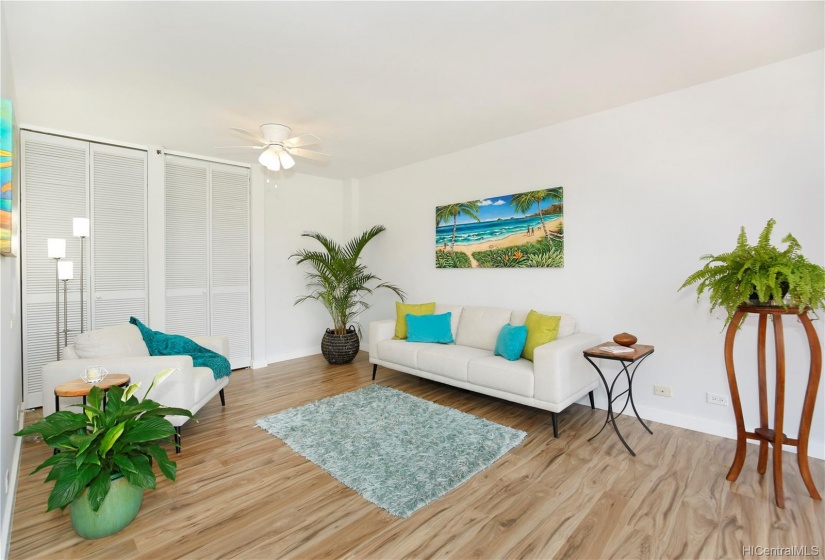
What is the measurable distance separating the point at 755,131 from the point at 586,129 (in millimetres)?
1179

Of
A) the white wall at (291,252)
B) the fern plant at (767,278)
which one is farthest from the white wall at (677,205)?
the white wall at (291,252)

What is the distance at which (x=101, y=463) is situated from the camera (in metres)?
1.87

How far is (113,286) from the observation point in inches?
161

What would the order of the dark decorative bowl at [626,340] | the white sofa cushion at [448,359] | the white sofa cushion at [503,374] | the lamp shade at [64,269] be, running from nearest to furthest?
the dark decorative bowl at [626,340]
the white sofa cushion at [503,374]
the lamp shade at [64,269]
the white sofa cushion at [448,359]

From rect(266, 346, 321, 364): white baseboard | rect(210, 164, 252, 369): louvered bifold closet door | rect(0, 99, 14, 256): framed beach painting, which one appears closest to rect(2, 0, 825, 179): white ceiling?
rect(0, 99, 14, 256): framed beach painting

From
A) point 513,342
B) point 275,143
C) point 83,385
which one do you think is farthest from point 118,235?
point 513,342

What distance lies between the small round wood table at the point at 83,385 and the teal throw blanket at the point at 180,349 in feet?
2.08

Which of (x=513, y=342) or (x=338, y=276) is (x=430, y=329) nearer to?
(x=513, y=342)

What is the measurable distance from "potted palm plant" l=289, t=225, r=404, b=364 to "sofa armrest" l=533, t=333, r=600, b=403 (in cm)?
256

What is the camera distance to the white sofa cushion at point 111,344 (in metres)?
2.89

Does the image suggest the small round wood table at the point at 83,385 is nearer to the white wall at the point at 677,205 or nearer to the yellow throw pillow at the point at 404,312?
the yellow throw pillow at the point at 404,312

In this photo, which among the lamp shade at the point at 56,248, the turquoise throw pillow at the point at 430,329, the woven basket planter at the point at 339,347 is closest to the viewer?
the lamp shade at the point at 56,248

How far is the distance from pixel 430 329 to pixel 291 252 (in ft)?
7.89

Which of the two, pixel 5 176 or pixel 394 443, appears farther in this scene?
pixel 394 443
